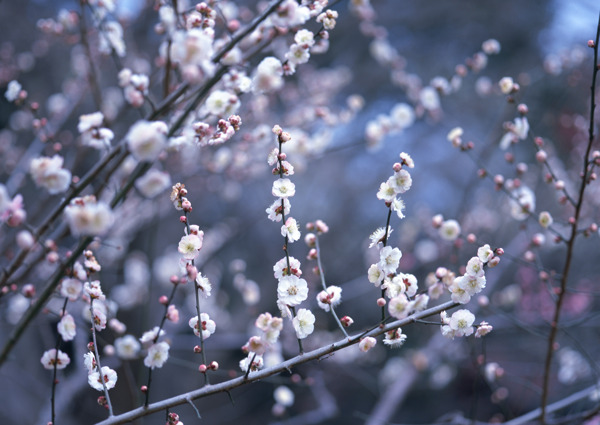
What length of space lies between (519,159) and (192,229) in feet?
19.5

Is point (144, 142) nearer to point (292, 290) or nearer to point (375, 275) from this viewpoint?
point (292, 290)

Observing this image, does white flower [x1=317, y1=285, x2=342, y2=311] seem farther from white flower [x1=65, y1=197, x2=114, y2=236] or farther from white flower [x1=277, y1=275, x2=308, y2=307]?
white flower [x1=65, y1=197, x2=114, y2=236]

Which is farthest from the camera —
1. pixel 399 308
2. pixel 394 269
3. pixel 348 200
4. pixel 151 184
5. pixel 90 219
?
pixel 348 200

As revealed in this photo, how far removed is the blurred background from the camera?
330 cm

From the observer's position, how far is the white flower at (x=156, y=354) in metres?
1.20

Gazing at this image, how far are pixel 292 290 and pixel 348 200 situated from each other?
204 inches

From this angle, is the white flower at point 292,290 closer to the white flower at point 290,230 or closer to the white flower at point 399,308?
the white flower at point 290,230

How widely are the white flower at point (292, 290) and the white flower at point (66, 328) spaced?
60 cm

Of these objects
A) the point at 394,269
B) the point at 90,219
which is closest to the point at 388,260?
the point at 394,269

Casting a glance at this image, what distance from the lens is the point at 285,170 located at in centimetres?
131

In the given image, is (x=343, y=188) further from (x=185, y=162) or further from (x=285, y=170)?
(x=285, y=170)

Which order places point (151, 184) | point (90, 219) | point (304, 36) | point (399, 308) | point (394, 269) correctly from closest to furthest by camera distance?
point (90, 219)
point (151, 184)
point (399, 308)
point (394, 269)
point (304, 36)

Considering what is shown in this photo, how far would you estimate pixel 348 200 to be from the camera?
6.38 m

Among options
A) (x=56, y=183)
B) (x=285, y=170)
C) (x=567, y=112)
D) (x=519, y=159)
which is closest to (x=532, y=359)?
(x=519, y=159)
